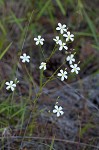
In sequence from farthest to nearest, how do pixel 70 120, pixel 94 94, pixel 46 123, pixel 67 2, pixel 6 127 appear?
pixel 67 2, pixel 94 94, pixel 70 120, pixel 46 123, pixel 6 127

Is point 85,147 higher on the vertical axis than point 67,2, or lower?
lower

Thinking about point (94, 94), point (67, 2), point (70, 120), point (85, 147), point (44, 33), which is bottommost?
point (85, 147)

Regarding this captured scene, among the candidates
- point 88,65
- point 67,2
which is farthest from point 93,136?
point 67,2

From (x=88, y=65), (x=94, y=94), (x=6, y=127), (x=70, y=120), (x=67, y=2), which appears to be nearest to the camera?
(x=6, y=127)

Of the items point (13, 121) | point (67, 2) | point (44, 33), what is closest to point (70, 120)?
point (13, 121)

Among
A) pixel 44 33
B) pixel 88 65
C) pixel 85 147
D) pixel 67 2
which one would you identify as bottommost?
pixel 85 147

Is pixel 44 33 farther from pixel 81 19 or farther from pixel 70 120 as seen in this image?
pixel 70 120

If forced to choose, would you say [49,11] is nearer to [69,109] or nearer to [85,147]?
[69,109]

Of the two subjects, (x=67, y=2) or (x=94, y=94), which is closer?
(x=94, y=94)

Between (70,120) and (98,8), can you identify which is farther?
(98,8)
